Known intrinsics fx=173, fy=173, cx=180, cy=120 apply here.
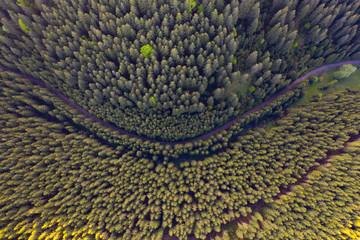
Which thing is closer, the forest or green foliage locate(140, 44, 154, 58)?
the forest

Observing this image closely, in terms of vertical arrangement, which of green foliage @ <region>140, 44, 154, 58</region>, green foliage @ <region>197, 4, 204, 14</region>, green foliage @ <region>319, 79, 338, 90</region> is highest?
green foliage @ <region>197, 4, 204, 14</region>

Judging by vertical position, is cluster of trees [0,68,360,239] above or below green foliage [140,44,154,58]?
below

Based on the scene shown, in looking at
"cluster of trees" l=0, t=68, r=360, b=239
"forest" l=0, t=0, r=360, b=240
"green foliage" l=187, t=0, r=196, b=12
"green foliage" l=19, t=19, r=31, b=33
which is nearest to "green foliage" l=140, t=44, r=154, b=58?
"forest" l=0, t=0, r=360, b=240

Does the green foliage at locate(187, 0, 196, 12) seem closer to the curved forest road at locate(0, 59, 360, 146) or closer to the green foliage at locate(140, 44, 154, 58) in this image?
the green foliage at locate(140, 44, 154, 58)

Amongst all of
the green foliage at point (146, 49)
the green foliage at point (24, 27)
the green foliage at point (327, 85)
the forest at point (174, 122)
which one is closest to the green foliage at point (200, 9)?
the forest at point (174, 122)

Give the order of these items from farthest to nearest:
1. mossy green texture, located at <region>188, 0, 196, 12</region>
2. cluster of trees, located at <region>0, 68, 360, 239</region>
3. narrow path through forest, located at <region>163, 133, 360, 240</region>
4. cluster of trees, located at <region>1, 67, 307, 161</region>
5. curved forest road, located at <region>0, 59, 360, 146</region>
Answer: curved forest road, located at <region>0, 59, 360, 146</region> → cluster of trees, located at <region>1, 67, 307, 161</region> → narrow path through forest, located at <region>163, 133, 360, 240</region> → mossy green texture, located at <region>188, 0, 196, 12</region> → cluster of trees, located at <region>0, 68, 360, 239</region>

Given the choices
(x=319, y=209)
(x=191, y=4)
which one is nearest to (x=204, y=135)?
(x=319, y=209)
